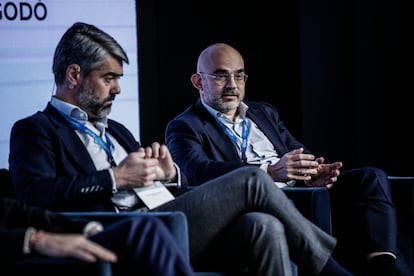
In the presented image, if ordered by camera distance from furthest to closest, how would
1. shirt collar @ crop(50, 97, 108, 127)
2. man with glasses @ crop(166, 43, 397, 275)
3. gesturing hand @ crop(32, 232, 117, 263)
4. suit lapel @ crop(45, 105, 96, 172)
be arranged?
man with glasses @ crop(166, 43, 397, 275) < shirt collar @ crop(50, 97, 108, 127) < suit lapel @ crop(45, 105, 96, 172) < gesturing hand @ crop(32, 232, 117, 263)

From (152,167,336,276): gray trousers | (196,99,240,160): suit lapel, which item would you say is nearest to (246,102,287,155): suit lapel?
(196,99,240,160): suit lapel

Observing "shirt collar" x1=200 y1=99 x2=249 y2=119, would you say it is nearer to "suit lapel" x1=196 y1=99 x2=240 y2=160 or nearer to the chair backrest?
"suit lapel" x1=196 y1=99 x2=240 y2=160

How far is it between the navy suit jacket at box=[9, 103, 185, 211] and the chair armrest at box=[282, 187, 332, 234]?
815mm

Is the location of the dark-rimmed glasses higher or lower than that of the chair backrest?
higher

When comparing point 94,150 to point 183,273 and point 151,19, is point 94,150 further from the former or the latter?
point 151,19

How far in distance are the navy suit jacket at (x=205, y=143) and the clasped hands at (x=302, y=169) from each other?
16 cm

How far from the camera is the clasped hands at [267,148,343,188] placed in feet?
13.3

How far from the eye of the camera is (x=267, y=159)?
14.5 feet

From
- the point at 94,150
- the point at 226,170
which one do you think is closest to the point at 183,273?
the point at 94,150

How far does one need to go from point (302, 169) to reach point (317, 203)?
0.30 meters

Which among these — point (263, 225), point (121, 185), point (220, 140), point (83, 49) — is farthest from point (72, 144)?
point (220, 140)

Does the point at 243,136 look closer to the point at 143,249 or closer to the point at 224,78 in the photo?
the point at 224,78

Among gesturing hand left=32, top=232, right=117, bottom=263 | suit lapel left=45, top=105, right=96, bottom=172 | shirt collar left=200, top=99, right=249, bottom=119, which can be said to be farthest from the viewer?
shirt collar left=200, top=99, right=249, bottom=119

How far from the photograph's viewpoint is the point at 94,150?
11.8 ft
